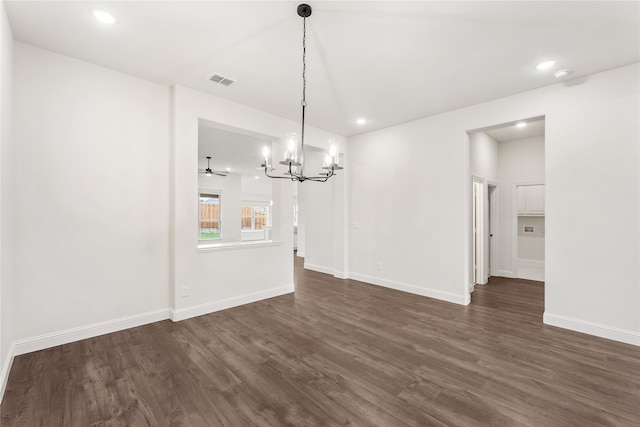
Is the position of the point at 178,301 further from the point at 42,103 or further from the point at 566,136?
the point at 566,136

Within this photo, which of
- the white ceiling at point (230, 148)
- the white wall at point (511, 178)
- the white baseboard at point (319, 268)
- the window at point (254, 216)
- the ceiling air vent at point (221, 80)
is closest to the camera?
the ceiling air vent at point (221, 80)

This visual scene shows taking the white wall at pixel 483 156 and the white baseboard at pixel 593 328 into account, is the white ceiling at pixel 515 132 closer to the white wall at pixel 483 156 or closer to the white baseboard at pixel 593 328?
the white wall at pixel 483 156

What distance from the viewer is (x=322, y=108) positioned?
4379 mm

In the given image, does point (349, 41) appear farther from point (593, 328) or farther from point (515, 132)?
point (515, 132)

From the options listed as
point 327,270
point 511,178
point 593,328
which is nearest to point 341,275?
point 327,270

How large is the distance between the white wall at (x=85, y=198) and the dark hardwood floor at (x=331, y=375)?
382mm

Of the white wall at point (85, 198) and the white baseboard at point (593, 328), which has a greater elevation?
the white wall at point (85, 198)

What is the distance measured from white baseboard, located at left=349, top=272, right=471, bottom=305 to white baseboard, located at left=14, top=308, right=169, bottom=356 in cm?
357

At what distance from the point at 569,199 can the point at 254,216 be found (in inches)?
418

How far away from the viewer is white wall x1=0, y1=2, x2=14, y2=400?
7.11 ft

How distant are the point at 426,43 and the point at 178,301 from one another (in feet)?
13.4

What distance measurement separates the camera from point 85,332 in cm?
308

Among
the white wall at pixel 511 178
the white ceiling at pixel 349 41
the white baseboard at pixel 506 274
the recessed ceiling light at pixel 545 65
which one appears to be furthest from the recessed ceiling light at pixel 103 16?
the white baseboard at pixel 506 274

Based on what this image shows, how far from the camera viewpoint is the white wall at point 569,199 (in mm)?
3072
